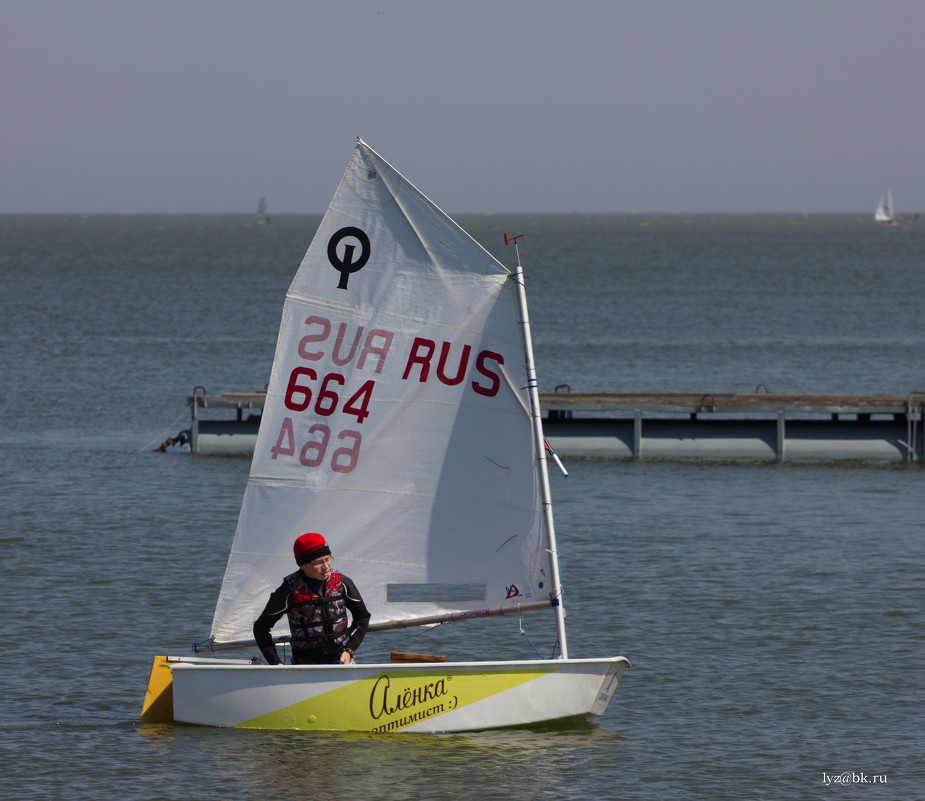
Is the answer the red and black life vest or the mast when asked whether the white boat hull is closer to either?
the red and black life vest

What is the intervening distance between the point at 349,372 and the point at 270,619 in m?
2.84

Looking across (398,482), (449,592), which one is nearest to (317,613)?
(449,592)

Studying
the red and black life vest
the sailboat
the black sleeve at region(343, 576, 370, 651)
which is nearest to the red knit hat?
the red and black life vest

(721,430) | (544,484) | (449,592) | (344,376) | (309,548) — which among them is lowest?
(449,592)

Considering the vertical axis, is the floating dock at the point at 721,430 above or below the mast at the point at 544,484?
above

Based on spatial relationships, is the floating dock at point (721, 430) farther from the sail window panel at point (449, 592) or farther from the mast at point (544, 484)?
the mast at point (544, 484)

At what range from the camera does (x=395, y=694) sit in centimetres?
1526

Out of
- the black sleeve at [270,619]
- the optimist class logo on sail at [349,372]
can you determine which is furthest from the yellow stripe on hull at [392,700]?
the optimist class logo on sail at [349,372]

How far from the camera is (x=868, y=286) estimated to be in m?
107

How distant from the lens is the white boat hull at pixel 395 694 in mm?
15086

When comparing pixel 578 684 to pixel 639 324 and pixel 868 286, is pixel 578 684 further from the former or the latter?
pixel 868 286

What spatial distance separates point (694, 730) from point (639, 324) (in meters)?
59.5

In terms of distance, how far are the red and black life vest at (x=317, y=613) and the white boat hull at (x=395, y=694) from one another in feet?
1.02

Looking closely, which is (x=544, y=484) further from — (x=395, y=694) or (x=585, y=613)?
(x=585, y=613)
